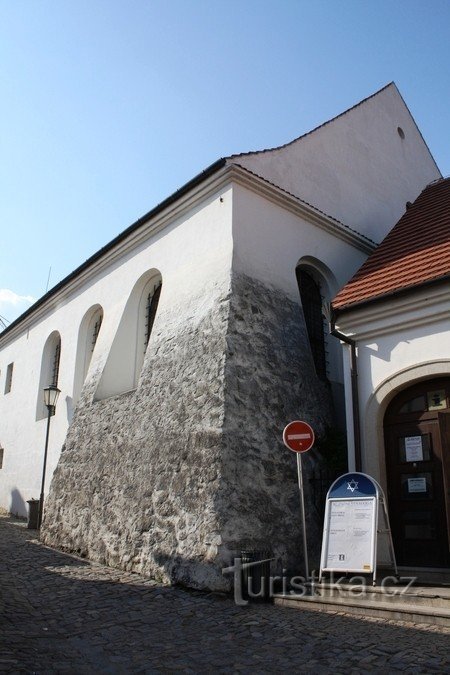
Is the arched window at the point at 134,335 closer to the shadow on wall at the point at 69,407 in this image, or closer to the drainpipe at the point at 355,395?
the shadow on wall at the point at 69,407

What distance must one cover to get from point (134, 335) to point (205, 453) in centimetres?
514

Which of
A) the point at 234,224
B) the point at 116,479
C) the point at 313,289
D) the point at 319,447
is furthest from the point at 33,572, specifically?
the point at 313,289

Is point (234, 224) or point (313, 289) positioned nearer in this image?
point (234, 224)

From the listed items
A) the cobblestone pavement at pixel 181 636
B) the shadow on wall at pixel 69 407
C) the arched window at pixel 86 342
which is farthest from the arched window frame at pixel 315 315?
the shadow on wall at pixel 69 407

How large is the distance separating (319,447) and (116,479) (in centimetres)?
354

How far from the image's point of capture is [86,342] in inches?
582

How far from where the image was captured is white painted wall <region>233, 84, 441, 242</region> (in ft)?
38.5

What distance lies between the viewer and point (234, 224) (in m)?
9.88

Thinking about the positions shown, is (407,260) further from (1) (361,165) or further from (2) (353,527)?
(1) (361,165)

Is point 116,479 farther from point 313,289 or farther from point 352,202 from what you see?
point 352,202

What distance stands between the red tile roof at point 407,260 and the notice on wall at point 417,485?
2795 mm

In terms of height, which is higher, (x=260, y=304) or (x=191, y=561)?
(x=260, y=304)

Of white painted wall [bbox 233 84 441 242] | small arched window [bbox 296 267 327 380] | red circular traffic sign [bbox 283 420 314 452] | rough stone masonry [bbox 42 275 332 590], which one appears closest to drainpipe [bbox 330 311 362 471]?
rough stone masonry [bbox 42 275 332 590]

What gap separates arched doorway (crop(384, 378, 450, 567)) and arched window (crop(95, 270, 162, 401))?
601 cm
